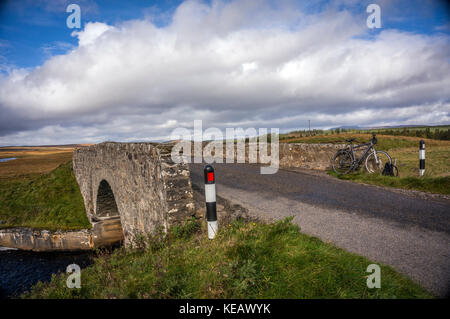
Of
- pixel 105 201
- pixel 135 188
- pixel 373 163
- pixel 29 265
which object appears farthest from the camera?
pixel 29 265

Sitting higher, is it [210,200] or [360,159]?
[360,159]

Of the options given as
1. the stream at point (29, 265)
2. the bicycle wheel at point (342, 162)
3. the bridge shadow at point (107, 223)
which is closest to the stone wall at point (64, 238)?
the bridge shadow at point (107, 223)

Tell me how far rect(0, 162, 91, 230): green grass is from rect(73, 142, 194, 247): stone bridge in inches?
85.7

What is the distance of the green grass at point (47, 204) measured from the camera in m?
14.3

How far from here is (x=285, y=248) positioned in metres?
3.14

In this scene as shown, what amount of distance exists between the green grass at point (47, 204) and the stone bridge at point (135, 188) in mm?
2176

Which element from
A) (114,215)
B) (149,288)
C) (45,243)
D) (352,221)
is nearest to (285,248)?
(149,288)

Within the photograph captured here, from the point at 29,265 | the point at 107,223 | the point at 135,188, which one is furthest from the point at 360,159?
the point at 29,265

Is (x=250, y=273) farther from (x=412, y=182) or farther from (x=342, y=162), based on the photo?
(x=342, y=162)

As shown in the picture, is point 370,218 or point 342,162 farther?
point 342,162

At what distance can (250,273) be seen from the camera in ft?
8.61

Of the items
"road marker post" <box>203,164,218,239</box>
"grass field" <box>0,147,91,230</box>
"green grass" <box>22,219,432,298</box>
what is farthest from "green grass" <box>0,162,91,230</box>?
"road marker post" <box>203,164,218,239</box>

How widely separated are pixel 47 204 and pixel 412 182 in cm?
1942
